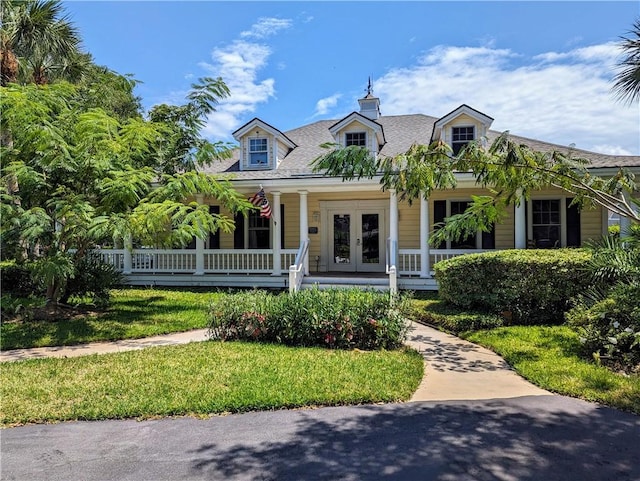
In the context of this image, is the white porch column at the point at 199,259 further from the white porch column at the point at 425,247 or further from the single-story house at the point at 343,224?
the white porch column at the point at 425,247

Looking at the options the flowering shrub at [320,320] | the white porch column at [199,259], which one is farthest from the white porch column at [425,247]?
the white porch column at [199,259]

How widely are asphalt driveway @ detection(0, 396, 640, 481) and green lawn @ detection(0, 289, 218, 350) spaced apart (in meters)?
4.33

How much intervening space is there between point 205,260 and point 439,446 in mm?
13085

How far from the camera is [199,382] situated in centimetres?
526

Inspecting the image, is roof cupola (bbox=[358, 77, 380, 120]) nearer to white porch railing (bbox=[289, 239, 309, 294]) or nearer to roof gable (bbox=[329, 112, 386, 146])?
roof gable (bbox=[329, 112, 386, 146])

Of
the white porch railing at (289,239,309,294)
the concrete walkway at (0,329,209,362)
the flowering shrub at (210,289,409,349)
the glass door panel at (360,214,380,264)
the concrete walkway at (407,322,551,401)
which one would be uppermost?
the glass door panel at (360,214,380,264)

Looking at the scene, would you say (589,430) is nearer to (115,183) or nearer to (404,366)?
(404,366)

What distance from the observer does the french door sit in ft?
50.6

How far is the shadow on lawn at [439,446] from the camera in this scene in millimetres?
3248

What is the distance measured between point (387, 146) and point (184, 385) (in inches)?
492

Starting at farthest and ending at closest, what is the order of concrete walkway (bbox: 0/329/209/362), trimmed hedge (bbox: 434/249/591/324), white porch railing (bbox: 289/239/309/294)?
white porch railing (bbox: 289/239/309/294) → trimmed hedge (bbox: 434/249/591/324) → concrete walkway (bbox: 0/329/209/362)

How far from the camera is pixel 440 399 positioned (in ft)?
15.9

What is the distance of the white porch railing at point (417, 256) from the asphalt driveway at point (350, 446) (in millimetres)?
8552

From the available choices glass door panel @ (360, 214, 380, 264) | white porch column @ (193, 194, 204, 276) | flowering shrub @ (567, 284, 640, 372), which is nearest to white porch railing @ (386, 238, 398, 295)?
glass door panel @ (360, 214, 380, 264)
